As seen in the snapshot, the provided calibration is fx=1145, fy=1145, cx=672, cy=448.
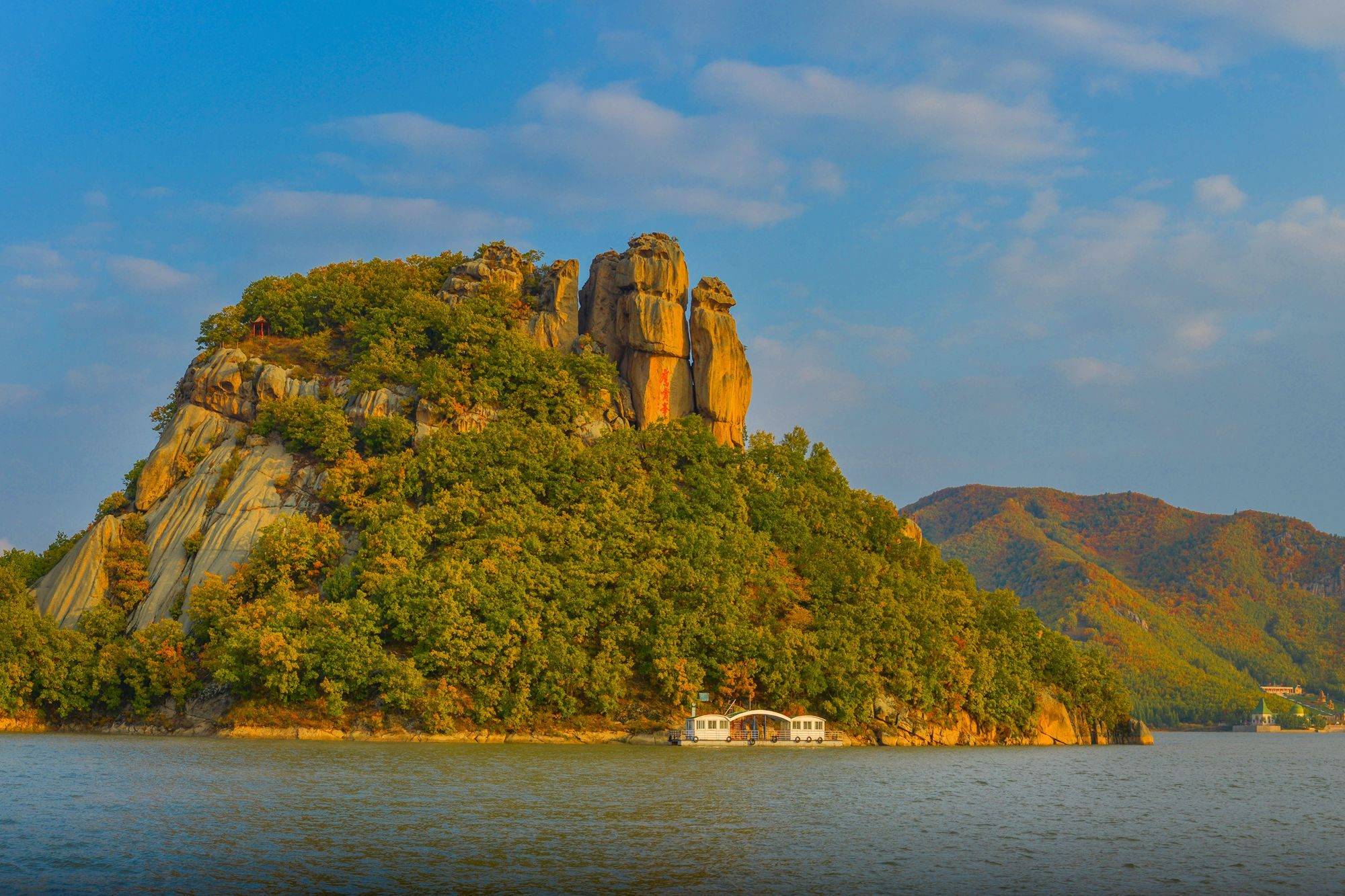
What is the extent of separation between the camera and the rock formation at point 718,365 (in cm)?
8988

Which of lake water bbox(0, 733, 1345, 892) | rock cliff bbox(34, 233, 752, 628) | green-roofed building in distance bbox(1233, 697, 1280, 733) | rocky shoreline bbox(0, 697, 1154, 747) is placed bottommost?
green-roofed building in distance bbox(1233, 697, 1280, 733)

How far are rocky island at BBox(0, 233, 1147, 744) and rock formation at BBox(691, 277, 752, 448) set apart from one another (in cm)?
23

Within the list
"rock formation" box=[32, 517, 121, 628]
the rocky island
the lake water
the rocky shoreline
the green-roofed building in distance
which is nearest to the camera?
the lake water

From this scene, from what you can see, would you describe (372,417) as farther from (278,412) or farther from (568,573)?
(568,573)

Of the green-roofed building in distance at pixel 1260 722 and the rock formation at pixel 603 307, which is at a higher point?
the rock formation at pixel 603 307

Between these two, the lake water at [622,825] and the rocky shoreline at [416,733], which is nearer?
the lake water at [622,825]

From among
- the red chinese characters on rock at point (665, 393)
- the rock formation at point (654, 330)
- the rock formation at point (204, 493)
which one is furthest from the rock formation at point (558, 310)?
the rock formation at point (204, 493)

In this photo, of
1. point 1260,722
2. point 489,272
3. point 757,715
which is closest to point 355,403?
point 489,272

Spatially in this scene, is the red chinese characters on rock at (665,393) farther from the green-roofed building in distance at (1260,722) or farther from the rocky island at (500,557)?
the green-roofed building in distance at (1260,722)

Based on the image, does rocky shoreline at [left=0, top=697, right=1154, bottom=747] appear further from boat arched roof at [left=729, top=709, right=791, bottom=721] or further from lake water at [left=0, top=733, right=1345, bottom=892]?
lake water at [left=0, top=733, right=1345, bottom=892]

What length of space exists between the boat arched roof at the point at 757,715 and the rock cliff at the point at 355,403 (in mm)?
26701

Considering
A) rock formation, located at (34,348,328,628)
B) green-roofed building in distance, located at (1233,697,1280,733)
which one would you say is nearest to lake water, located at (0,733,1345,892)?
rock formation, located at (34,348,328,628)

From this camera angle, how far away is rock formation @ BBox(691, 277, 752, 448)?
89.9 metres

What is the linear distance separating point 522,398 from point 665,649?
85.7 feet
